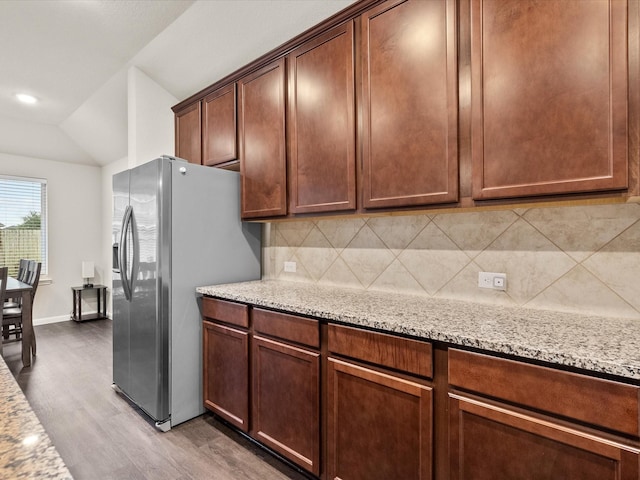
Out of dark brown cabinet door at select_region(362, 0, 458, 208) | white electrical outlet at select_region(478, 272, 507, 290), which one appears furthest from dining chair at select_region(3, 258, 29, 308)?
white electrical outlet at select_region(478, 272, 507, 290)

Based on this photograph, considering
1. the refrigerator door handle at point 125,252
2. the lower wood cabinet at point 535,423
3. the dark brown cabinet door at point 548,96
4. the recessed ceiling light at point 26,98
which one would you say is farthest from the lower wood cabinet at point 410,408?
the recessed ceiling light at point 26,98

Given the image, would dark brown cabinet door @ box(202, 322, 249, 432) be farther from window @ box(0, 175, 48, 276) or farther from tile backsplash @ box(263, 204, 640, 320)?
window @ box(0, 175, 48, 276)

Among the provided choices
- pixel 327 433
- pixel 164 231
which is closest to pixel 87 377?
pixel 164 231

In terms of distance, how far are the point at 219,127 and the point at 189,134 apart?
1.60 ft

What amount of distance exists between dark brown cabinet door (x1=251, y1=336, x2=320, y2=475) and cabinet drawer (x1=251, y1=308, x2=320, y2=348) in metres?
0.05

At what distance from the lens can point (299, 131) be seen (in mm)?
2223

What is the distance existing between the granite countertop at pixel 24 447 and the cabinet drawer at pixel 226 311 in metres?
1.50

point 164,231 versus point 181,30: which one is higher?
point 181,30

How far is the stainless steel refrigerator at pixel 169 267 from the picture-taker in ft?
7.61

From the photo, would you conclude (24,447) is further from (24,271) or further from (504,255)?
(24,271)

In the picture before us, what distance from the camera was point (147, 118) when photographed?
11.2ft

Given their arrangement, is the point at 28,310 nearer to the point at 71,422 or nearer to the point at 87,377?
the point at 87,377

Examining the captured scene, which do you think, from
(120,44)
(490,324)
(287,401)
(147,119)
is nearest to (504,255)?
(490,324)

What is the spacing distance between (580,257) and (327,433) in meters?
1.42
